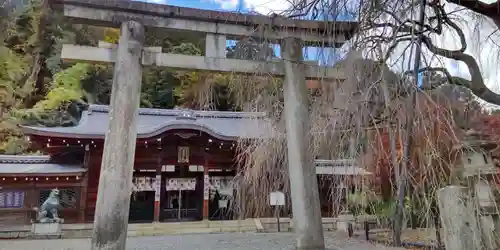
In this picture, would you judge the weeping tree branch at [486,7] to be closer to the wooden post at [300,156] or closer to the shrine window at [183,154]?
the wooden post at [300,156]

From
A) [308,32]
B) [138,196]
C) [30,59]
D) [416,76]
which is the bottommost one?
[138,196]

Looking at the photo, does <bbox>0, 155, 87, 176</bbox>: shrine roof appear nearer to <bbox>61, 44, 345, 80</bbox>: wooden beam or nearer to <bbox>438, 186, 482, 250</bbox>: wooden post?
<bbox>61, 44, 345, 80</bbox>: wooden beam

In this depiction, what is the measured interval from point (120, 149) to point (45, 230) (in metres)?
7.39

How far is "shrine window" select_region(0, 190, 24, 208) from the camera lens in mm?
10594

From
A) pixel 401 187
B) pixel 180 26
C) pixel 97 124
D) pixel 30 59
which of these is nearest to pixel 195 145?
pixel 97 124

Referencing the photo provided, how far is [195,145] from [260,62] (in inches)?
323

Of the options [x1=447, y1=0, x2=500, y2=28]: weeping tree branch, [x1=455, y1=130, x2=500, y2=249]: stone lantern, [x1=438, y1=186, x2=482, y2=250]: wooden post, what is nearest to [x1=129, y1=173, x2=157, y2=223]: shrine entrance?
[x1=455, y1=130, x2=500, y2=249]: stone lantern

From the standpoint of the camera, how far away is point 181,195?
44.6 feet

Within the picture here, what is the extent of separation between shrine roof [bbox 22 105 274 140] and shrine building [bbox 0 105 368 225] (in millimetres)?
34

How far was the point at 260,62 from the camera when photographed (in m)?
4.84

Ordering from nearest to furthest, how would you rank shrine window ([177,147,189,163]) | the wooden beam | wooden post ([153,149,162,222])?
the wooden beam, wooden post ([153,149,162,222]), shrine window ([177,147,189,163])

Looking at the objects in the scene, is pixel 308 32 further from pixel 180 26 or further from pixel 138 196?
pixel 138 196

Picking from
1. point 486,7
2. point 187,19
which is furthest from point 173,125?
point 486,7

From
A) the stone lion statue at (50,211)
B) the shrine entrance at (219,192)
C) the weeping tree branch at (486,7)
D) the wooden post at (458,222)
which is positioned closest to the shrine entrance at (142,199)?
the shrine entrance at (219,192)
